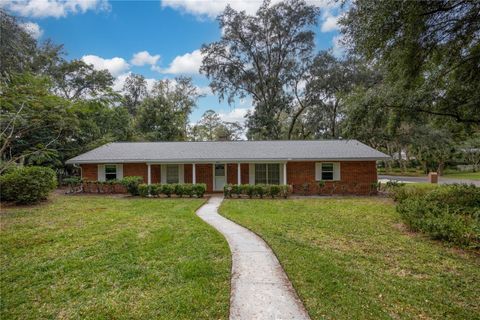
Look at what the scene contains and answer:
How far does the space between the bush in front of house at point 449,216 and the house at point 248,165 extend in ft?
19.7

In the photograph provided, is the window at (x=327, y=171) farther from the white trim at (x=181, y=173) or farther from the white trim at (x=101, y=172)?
the white trim at (x=101, y=172)

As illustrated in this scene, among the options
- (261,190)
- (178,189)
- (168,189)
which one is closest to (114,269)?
(178,189)

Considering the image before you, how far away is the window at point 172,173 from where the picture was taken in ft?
58.2

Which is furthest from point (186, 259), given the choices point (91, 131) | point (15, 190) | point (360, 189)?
point (91, 131)

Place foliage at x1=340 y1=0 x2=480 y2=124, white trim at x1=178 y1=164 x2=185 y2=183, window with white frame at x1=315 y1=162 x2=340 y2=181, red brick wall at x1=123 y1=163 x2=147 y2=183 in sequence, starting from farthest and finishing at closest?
1. white trim at x1=178 y1=164 x2=185 y2=183
2. red brick wall at x1=123 y1=163 x2=147 y2=183
3. window with white frame at x1=315 y1=162 x2=340 y2=181
4. foliage at x1=340 y1=0 x2=480 y2=124

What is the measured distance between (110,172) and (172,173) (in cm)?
413

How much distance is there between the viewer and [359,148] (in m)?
17.6

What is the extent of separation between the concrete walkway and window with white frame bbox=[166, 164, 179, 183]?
464 inches

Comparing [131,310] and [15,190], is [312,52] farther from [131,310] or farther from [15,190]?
[131,310]

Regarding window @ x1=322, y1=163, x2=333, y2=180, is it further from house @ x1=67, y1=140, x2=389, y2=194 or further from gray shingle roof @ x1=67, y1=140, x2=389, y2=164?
gray shingle roof @ x1=67, y1=140, x2=389, y2=164

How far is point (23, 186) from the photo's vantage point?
39.7 ft

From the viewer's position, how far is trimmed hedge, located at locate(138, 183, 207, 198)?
48.5 feet

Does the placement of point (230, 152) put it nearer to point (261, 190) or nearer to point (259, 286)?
point (261, 190)

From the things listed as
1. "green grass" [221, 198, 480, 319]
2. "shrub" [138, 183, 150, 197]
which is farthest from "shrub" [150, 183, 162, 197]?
"green grass" [221, 198, 480, 319]
